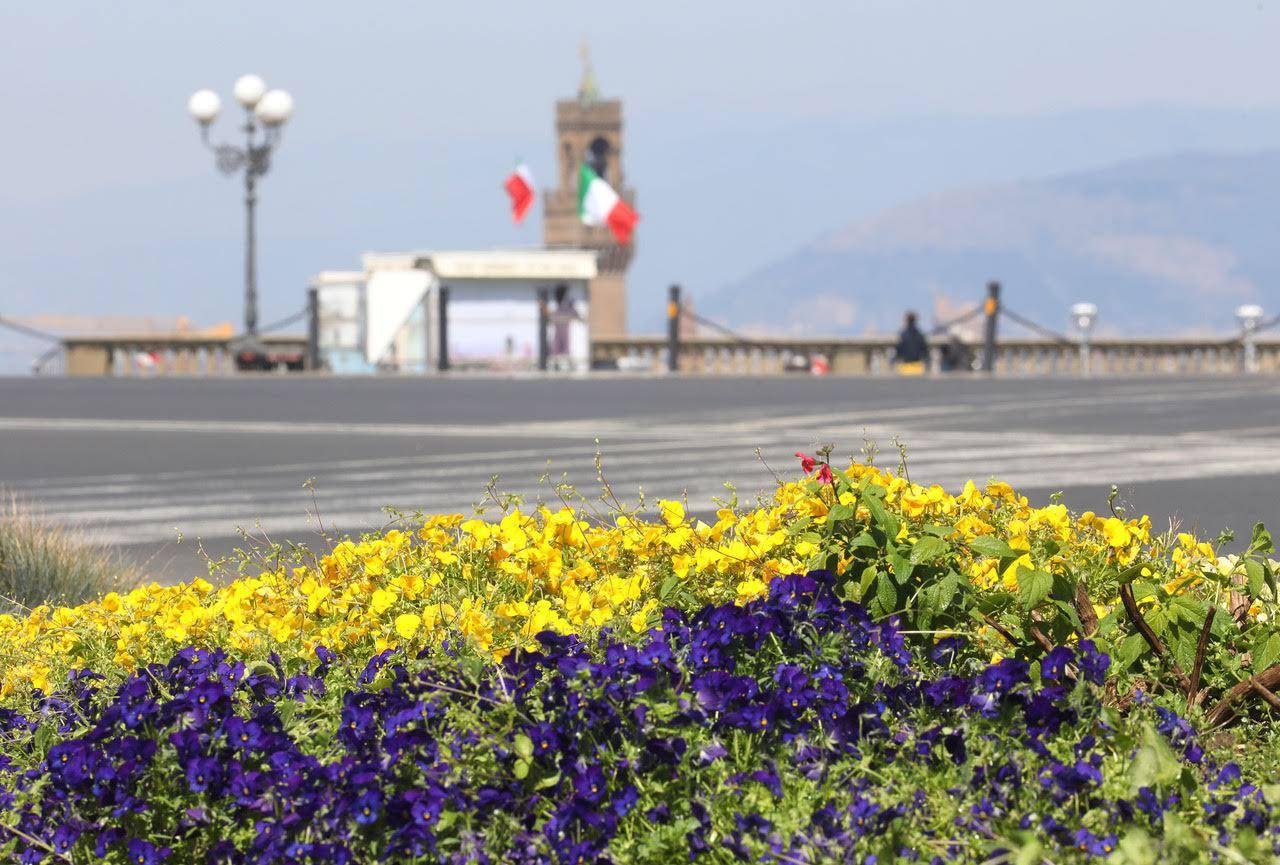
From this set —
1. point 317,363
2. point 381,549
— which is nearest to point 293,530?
point 381,549

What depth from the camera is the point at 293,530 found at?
10461 mm

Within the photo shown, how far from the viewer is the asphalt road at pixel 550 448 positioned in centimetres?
1150

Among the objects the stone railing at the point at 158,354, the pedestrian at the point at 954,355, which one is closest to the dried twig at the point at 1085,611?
the pedestrian at the point at 954,355

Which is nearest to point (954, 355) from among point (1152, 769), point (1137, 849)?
point (1152, 769)

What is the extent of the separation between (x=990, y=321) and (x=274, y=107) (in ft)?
52.1

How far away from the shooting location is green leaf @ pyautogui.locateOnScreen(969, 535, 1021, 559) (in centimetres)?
477

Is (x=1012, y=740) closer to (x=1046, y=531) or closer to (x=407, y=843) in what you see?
(x=407, y=843)

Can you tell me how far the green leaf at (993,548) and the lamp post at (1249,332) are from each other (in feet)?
137

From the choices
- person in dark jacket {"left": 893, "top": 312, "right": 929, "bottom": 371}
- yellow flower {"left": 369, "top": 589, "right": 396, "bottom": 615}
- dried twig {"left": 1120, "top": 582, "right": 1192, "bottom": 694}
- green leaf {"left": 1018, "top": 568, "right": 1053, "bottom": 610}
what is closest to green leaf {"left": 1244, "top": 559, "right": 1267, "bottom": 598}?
dried twig {"left": 1120, "top": 582, "right": 1192, "bottom": 694}

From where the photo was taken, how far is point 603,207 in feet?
159

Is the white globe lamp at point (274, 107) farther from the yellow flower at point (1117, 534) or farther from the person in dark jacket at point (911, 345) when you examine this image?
the yellow flower at point (1117, 534)

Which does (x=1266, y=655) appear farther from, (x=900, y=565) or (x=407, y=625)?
(x=407, y=625)

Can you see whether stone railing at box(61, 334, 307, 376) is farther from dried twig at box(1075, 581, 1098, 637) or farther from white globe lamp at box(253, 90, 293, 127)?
dried twig at box(1075, 581, 1098, 637)

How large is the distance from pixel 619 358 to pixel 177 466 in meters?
33.5
